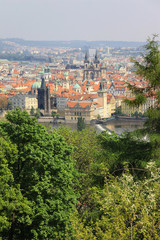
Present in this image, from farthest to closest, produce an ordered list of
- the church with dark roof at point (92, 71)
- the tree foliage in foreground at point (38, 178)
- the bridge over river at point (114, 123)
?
1. the church with dark roof at point (92, 71)
2. the bridge over river at point (114, 123)
3. the tree foliage in foreground at point (38, 178)

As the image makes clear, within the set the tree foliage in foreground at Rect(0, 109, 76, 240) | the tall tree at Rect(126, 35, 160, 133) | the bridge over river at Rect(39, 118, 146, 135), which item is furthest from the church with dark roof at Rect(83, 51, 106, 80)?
the tall tree at Rect(126, 35, 160, 133)

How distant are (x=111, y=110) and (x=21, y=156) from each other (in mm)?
46503

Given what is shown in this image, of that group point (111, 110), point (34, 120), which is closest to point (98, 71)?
point (111, 110)

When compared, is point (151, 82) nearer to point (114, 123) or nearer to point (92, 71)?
point (114, 123)

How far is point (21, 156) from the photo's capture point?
22.3ft

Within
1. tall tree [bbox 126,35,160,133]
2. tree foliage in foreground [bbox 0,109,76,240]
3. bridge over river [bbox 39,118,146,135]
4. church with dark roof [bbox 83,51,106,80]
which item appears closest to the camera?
tree foliage in foreground [bbox 0,109,76,240]

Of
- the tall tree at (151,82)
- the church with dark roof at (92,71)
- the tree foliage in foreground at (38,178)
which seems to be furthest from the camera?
the church with dark roof at (92,71)

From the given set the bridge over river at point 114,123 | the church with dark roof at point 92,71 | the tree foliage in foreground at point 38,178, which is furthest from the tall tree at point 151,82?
the church with dark roof at point 92,71

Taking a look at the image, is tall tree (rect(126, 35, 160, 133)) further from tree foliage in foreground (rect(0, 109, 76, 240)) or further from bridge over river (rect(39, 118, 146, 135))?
bridge over river (rect(39, 118, 146, 135))

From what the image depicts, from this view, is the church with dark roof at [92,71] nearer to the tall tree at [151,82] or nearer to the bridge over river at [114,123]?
the bridge over river at [114,123]

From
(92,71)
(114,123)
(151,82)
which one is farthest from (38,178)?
(92,71)

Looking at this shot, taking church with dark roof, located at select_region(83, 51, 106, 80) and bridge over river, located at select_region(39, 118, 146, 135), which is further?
church with dark roof, located at select_region(83, 51, 106, 80)

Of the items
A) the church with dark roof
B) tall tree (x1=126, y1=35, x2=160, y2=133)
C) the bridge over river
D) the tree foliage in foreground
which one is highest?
tall tree (x1=126, y1=35, x2=160, y2=133)

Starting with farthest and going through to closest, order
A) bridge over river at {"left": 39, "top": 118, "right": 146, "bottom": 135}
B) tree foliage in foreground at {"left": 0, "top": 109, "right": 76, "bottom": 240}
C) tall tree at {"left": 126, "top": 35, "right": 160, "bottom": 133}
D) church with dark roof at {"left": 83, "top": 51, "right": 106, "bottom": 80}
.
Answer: church with dark roof at {"left": 83, "top": 51, "right": 106, "bottom": 80} < bridge over river at {"left": 39, "top": 118, "right": 146, "bottom": 135} < tall tree at {"left": 126, "top": 35, "right": 160, "bottom": 133} < tree foliage in foreground at {"left": 0, "top": 109, "right": 76, "bottom": 240}
